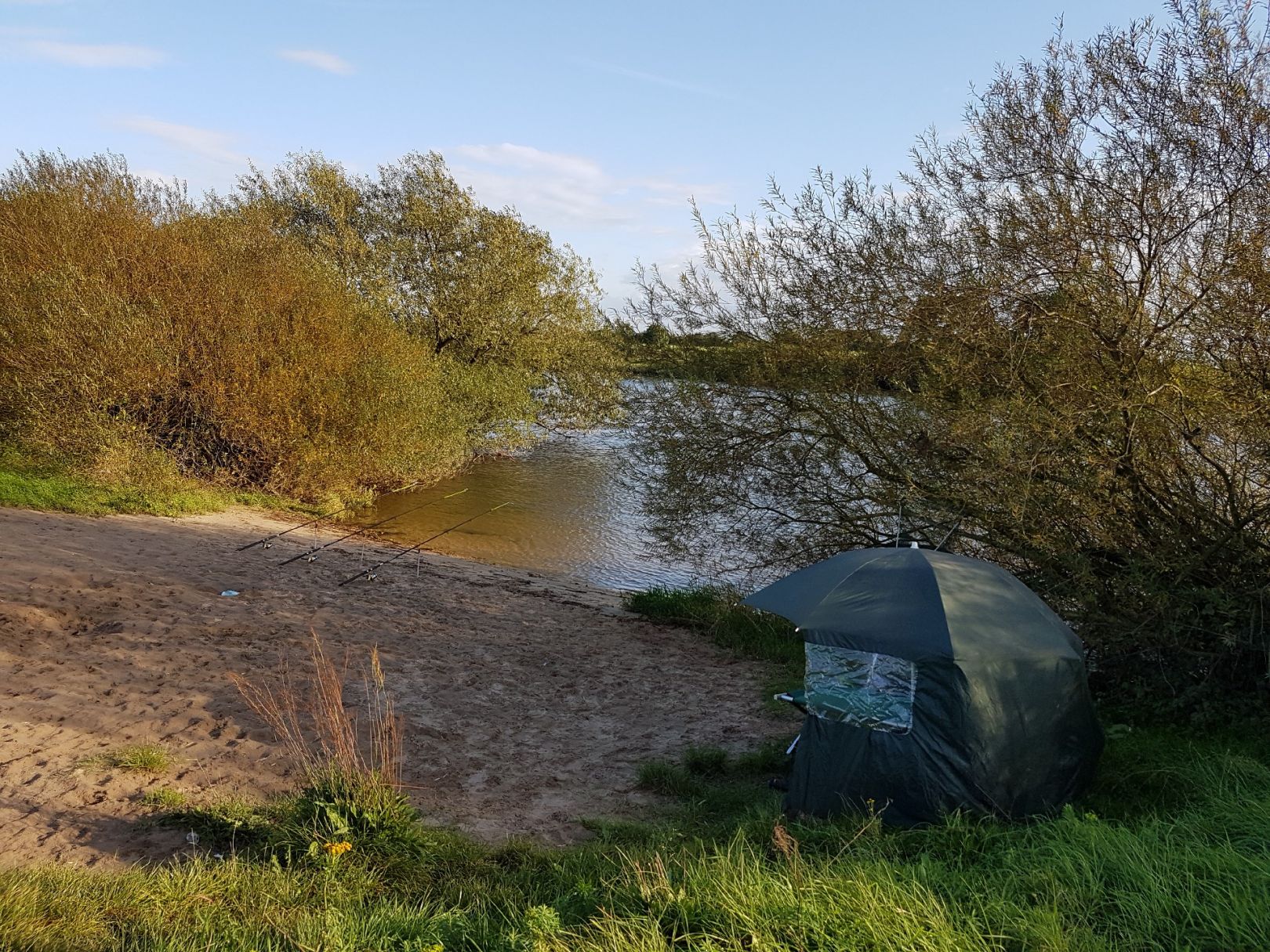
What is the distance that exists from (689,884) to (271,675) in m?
5.46

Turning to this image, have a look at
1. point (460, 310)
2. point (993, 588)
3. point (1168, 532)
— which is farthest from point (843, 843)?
→ point (460, 310)

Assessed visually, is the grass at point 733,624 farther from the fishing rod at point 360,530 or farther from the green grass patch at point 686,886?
the fishing rod at point 360,530

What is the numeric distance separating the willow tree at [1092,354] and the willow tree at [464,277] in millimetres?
15756

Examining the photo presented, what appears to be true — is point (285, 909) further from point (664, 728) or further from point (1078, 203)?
point (1078, 203)

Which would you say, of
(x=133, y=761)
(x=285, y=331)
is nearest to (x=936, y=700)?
(x=133, y=761)

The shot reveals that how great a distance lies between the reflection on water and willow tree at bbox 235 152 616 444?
160 cm

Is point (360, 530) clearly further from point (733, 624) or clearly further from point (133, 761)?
point (133, 761)

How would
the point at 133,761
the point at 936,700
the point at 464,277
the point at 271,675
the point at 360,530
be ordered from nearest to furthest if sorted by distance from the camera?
1. the point at 936,700
2. the point at 133,761
3. the point at 271,675
4. the point at 360,530
5. the point at 464,277

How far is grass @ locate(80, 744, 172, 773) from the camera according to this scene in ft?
19.4

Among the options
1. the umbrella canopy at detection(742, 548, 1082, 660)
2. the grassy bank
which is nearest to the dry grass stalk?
the grassy bank

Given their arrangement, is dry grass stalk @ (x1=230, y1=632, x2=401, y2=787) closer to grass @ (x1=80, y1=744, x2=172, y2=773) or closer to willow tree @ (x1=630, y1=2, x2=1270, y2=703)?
grass @ (x1=80, y1=744, x2=172, y2=773)

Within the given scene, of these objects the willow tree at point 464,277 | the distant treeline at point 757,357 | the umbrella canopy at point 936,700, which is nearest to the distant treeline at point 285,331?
the willow tree at point 464,277

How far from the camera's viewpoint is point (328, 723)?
19.6ft

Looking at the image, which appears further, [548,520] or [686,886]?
[548,520]
